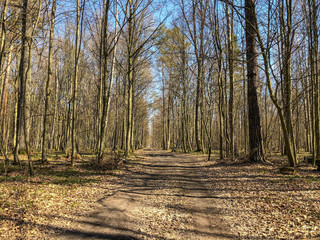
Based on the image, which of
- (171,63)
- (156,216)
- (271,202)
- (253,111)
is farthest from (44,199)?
(171,63)

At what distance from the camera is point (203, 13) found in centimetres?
1478

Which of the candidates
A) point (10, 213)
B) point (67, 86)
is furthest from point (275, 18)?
point (67, 86)

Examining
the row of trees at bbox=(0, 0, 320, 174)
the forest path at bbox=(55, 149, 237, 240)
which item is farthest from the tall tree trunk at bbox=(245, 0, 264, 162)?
the forest path at bbox=(55, 149, 237, 240)

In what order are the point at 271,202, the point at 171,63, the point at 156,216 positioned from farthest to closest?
the point at 171,63
the point at 271,202
the point at 156,216

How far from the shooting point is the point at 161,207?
17.4ft

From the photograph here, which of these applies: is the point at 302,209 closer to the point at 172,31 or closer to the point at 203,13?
the point at 203,13

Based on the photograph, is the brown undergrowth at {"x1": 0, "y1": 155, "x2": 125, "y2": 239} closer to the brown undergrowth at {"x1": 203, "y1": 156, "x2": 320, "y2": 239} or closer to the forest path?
the forest path

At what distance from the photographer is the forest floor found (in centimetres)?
389

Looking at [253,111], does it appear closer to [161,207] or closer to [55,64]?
[161,207]

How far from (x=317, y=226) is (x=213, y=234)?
6.25ft

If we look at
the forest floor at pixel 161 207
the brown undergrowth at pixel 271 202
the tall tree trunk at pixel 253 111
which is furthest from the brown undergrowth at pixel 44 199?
the tall tree trunk at pixel 253 111

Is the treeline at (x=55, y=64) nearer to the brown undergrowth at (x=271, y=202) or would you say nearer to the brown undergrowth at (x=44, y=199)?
the brown undergrowth at (x=44, y=199)

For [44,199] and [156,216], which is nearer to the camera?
[156,216]

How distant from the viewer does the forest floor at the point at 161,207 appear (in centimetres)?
389
